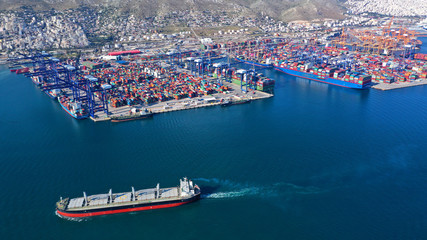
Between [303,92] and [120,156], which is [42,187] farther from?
[303,92]

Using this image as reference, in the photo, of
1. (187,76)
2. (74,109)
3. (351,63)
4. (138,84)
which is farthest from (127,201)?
(351,63)

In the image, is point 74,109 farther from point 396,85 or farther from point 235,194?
point 396,85

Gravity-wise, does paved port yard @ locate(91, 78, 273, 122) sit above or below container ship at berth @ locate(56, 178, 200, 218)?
above

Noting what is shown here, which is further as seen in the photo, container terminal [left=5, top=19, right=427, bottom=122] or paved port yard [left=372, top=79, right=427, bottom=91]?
paved port yard [left=372, top=79, right=427, bottom=91]

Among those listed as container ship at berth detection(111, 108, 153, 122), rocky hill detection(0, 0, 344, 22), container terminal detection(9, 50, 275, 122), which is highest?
rocky hill detection(0, 0, 344, 22)

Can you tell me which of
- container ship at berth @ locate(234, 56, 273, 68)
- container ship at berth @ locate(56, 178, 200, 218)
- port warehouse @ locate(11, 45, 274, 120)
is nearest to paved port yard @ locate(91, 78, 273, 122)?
port warehouse @ locate(11, 45, 274, 120)

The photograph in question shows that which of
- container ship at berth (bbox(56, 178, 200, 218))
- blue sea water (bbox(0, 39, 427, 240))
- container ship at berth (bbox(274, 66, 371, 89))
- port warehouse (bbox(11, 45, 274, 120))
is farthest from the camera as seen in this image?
container ship at berth (bbox(274, 66, 371, 89))

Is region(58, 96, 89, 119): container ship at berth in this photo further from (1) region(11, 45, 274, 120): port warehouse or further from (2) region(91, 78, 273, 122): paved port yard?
(2) region(91, 78, 273, 122): paved port yard
